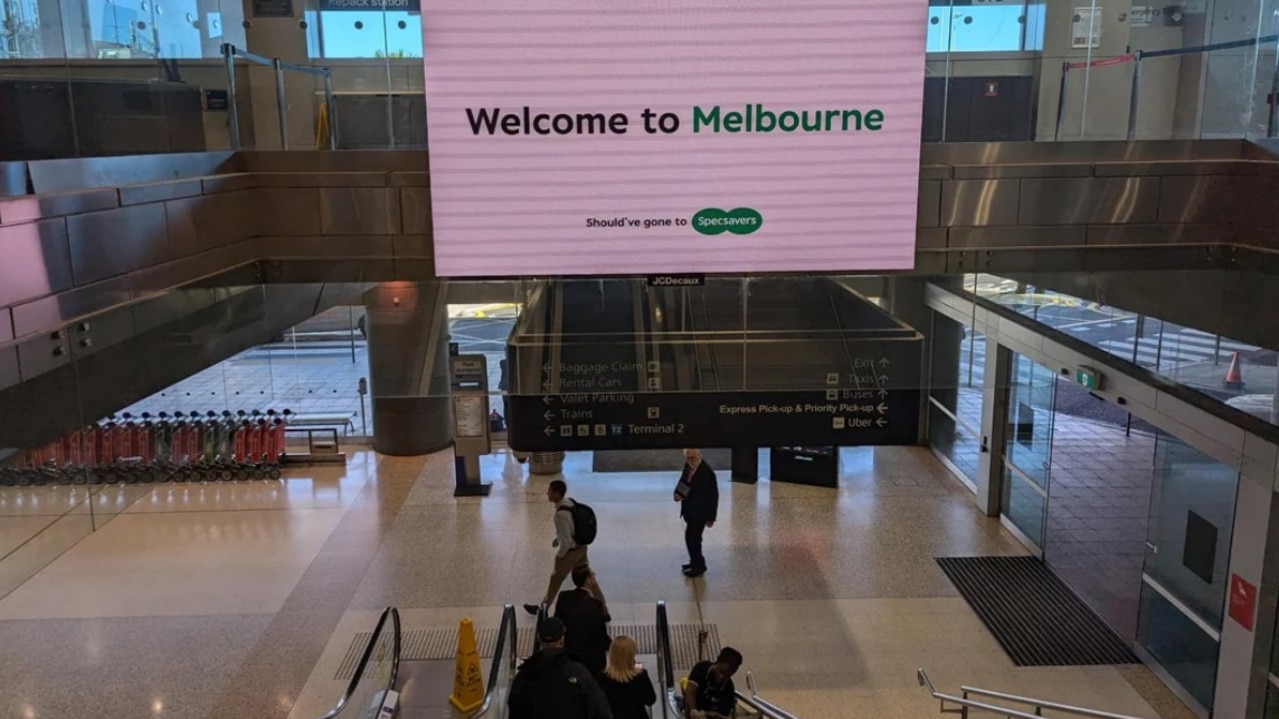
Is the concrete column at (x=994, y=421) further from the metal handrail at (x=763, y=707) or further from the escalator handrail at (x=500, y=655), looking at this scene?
the escalator handrail at (x=500, y=655)

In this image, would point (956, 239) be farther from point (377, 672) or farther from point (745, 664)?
point (377, 672)

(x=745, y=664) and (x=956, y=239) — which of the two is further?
(x=745, y=664)

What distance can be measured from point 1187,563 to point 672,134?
529 centimetres

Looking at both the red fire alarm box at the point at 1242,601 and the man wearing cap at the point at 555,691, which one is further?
the red fire alarm box at the point at 1242,601

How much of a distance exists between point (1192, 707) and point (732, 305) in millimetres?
4644

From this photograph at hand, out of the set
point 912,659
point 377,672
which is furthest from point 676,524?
point 377,672

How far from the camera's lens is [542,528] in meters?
10.2

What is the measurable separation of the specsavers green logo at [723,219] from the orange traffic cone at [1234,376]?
3.68m

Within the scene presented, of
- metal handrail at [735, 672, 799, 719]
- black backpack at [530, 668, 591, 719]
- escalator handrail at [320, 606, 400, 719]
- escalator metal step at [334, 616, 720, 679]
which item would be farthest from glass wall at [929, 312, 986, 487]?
escalator handrail at [320, 606, 400, 719]

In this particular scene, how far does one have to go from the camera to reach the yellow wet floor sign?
6.34 metres

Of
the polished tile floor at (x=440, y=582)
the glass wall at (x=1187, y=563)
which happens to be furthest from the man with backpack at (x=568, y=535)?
the glass wall at (x=1187, y=563)

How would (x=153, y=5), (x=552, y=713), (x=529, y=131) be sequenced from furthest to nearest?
(x=153, y=5)
(x=529, y=131)
(x=552, y=713)

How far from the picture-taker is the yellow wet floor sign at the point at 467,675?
6.34 m

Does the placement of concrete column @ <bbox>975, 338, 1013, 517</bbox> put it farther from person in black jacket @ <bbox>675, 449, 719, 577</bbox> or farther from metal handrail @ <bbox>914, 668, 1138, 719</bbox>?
metal handrail @ <bbox>914, 668, 1138, 719</bbox>
